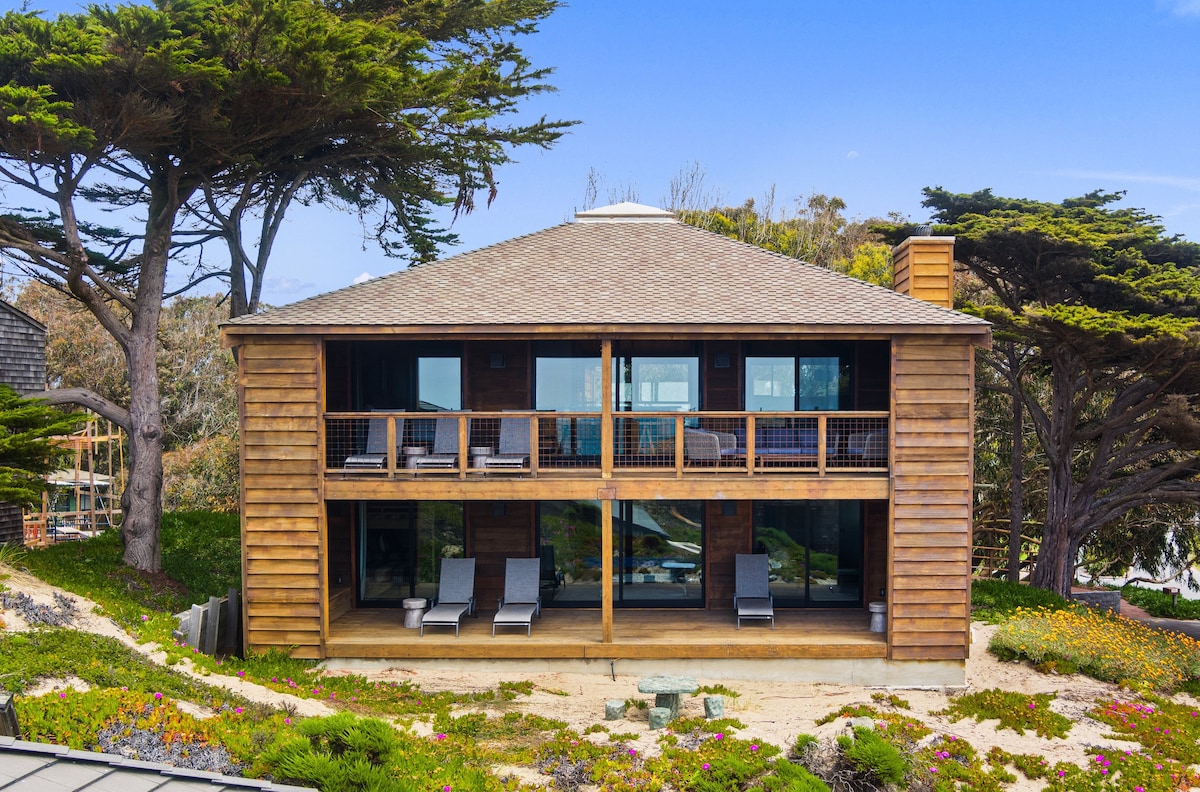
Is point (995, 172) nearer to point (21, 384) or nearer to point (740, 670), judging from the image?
point (740, 670)

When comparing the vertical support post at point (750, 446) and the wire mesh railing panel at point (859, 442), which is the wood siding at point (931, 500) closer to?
the wire mesh railing panel at point (859, 442)

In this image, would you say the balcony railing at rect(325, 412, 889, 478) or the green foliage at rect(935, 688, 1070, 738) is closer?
the green foliage at rect(935, 688, 1070, 738)

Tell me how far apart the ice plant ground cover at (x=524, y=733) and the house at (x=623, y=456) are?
1.10 meters

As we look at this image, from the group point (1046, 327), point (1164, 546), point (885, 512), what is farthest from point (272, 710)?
point (1164, 546)

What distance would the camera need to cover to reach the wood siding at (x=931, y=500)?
11.8m

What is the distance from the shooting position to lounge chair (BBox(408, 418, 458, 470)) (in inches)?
495

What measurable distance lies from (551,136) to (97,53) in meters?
9.26

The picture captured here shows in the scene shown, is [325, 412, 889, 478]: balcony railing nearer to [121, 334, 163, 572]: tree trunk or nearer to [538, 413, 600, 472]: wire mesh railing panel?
[538, 413, 600, 472]: wire mesh railing panel

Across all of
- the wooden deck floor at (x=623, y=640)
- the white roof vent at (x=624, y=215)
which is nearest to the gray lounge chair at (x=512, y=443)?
the wooden deck floor at (x=623, y=640)

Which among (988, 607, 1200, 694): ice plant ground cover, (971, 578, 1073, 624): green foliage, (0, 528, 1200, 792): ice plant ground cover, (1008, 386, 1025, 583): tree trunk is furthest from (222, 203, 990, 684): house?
(1008, 386, 1025, 583): tree trunk

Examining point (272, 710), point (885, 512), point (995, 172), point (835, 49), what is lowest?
point (272, 710)

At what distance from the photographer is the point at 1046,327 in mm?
17078

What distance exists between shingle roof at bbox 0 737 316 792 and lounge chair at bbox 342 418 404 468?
7.15 meters

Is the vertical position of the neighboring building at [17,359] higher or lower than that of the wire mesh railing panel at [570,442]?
higher
